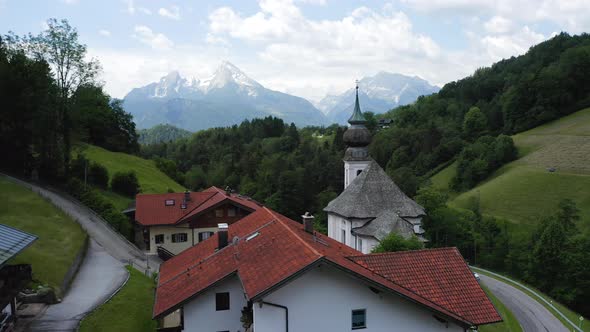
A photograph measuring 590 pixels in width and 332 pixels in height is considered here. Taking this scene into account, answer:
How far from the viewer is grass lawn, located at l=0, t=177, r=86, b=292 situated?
975 inches

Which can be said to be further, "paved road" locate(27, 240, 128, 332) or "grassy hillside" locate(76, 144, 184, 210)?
"grassy hillside" locate(76, 144, 184, 210)

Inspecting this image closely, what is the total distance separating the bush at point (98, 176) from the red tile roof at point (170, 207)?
9.50 m

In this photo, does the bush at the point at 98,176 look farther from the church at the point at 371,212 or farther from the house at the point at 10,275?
the house at the point at 10,275

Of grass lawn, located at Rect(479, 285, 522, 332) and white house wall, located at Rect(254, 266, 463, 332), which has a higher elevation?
white house wall, located at Rect(254, 266, 463, 332)

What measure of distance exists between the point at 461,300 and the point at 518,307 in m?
26.7

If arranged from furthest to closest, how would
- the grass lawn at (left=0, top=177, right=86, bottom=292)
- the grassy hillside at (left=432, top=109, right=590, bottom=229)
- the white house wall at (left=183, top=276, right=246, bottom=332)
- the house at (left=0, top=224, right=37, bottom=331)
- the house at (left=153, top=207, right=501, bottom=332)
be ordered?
the grassy hillside at (left=432, top=109, right=590, bottom=229) < the grass lawn at (left=0, top=177, right=86, bottom=292) < the white house wall at (left=183, top=276, right=246, bottom=332) < the house at (left=0, top=224, right=37, bottom=331) < the house at (left=153, top=207, right=501, bottom=332)

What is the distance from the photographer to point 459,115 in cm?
12612

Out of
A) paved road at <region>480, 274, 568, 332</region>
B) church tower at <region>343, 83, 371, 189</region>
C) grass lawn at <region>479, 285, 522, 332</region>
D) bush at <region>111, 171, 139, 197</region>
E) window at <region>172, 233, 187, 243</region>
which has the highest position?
church tower at <region>343, 83, 371, 189</region>

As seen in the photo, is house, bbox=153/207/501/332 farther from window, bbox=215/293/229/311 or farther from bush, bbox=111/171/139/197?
bush, bbox=111/171/139/197

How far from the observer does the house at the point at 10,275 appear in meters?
17.0

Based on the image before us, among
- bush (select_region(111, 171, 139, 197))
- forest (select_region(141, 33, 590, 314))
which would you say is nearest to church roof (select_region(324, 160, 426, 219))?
forest (select_region(141, 33, 590, 314))

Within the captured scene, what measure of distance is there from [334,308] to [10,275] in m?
13.2

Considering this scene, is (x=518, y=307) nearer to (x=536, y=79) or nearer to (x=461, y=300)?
(x=461, y=300)

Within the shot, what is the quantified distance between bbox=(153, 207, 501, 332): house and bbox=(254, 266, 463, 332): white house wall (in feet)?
0.11
